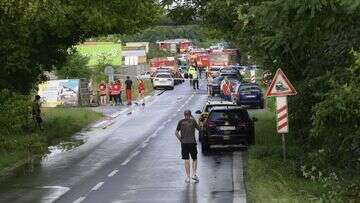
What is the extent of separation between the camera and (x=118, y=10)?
83.8ft

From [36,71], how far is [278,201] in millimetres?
18003

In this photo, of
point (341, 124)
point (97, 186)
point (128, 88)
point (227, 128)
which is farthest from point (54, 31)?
point (128, 88)

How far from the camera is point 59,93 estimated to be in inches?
1853

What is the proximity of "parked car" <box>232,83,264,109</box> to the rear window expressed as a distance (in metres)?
19.3

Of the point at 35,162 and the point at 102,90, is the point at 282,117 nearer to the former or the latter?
the point at 35,162

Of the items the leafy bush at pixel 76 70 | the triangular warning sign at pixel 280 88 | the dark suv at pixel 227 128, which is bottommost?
the dark suv at pixel 227 128

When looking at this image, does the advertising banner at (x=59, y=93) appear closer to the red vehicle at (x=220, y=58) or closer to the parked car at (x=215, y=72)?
the parked car at (x=215, y=72)

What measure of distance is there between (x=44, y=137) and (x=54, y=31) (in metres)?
4.14

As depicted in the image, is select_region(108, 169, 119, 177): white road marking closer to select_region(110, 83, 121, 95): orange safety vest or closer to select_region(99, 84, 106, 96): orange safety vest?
select_region(110, 83, 121, 95): orange safety vest

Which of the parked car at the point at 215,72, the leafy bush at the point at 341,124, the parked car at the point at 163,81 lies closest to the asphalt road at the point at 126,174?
the leafy bush at the point at 341,124

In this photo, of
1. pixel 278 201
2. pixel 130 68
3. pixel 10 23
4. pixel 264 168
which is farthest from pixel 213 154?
pixel 130 68

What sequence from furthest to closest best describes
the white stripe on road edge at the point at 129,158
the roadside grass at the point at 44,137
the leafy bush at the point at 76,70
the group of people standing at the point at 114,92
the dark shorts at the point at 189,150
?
the leafy bush at the point at 76,70
the group of people standing at the point at 114,92
the roadside grass at the point at 44,137
the white stripe on road edge at the point at 129,158
the dark shorts at the point at 189,150

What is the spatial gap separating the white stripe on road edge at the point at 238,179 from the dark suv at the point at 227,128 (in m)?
1.19

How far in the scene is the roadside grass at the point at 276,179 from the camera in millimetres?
13391
